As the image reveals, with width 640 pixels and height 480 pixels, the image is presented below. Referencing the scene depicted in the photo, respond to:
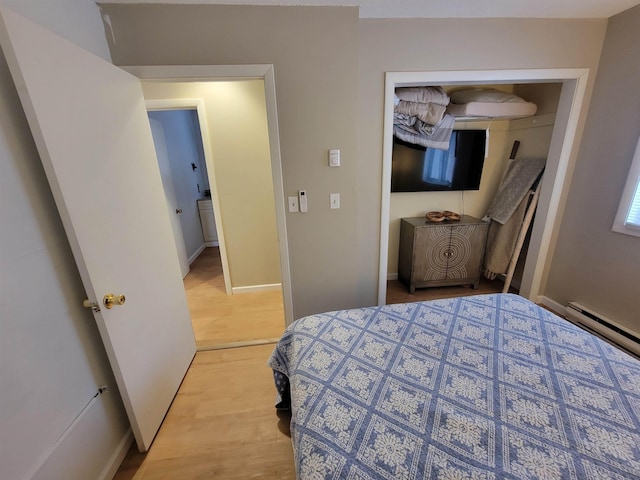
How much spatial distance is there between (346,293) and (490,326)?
1027 mm

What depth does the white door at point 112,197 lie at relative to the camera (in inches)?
35.8

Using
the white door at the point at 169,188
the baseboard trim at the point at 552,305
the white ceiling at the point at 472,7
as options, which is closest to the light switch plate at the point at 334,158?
the white ceiling at the point at 472,7

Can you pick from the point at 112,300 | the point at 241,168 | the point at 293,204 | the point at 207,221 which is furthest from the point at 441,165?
the point at 207,221

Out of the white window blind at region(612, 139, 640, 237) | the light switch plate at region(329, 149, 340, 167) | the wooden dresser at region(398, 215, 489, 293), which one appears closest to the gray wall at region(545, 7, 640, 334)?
the white window blind at region(612, 139, 640, 237)

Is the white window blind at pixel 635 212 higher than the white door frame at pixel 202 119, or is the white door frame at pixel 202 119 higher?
the white door frame at pixel 202 119

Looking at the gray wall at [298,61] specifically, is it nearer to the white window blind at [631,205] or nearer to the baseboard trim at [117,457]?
the baseboard trim at [117,457]

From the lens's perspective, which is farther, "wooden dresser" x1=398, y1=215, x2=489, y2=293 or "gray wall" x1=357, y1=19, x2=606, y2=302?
"wooden dresser" x1=398, y1=215, x2=489, y2=293

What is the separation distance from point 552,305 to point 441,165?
5.61 ft

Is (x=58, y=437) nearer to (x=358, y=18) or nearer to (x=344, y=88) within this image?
(x=344, y=88)

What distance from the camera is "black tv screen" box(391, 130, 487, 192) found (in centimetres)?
262

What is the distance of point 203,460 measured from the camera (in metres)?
1.31

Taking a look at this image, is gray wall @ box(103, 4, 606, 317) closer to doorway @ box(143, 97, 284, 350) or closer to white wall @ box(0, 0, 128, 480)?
white wall @ box(0, 0, 128, 480)

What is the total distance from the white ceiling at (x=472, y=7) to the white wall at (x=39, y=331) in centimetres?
109

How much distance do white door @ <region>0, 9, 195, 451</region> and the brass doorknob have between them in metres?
0.02
